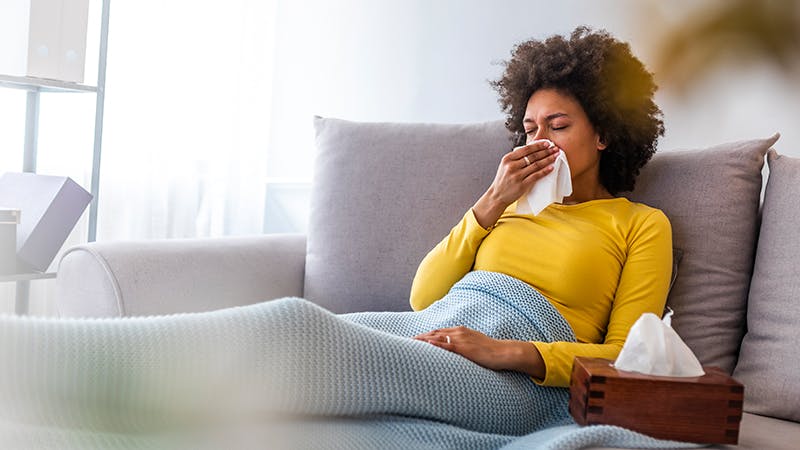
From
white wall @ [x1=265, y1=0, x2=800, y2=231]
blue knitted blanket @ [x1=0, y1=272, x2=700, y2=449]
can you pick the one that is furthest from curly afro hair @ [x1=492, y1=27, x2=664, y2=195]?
blue knitted blanket @ [x1=0, y1=272, x2=700, y2=449]

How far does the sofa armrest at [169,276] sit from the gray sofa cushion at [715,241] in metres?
0.87

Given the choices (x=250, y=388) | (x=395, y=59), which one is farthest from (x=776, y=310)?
(x=395, y=59)

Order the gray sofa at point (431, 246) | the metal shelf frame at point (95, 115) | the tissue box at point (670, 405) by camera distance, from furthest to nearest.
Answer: the metal shelf frame at point (95, 115) < the gray sofa at point (431, 246) < the tissue box at point (670, 405)

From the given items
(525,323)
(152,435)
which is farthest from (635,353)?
(152,435)

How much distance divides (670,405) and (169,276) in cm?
103

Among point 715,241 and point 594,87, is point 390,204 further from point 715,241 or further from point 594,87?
point 715,241

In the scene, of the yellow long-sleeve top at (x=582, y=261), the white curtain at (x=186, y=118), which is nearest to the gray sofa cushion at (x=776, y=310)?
the yellow long-sleeve top at (x=582, y=261)

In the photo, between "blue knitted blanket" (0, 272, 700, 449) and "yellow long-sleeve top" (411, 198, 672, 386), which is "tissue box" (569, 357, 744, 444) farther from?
"yellow long-sleeve top" (411, 198, 672, 386)

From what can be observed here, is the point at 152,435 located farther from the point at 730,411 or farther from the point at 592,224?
the point at 592,224

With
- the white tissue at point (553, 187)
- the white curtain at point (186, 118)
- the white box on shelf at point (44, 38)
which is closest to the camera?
the white tissue at point (553, 187)

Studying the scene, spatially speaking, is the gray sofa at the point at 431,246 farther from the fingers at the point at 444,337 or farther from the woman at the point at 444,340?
the fingers at the point at 444,337

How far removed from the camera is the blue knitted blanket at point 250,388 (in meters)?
0.96

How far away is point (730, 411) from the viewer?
1068 mm

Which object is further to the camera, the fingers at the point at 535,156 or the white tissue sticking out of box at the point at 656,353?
the fingers at the point at 535,156
